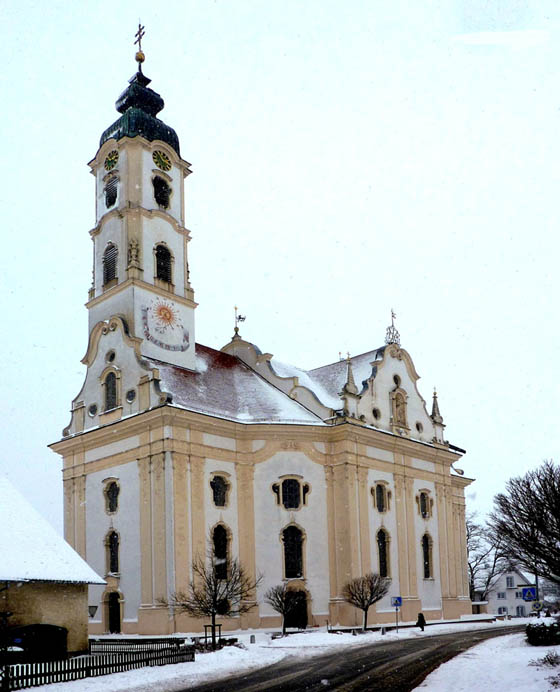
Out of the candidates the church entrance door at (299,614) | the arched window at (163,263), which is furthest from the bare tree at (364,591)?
the arched window at (163,263)

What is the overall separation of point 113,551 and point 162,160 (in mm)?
22620

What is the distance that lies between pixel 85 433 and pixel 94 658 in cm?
2322

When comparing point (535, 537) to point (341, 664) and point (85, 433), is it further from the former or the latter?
point (85, 433)

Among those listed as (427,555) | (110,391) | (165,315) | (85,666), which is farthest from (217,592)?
(427,555)

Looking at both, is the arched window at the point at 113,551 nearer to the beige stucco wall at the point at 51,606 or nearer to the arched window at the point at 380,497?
the beige stucco wall at the point at 51,606

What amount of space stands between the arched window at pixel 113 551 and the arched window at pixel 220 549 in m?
5.17

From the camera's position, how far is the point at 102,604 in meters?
42.6

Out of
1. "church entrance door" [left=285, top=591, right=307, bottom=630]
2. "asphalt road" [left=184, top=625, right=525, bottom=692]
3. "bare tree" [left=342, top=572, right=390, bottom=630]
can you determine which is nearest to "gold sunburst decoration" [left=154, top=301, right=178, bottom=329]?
"church entrance door" [left=285, top=591, right=307, bottom=630]

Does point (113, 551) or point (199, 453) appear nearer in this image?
point (199, 453)

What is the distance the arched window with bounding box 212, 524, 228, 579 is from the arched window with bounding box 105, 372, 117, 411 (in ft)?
28.8

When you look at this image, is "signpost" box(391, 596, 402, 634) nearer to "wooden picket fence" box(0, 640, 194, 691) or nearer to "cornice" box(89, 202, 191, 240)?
"wooden picket fence" box(0, 640, 194, 691)

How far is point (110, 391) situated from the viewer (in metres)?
46.1

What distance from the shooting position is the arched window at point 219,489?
142ft

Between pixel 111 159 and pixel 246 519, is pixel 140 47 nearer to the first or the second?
pixel 111 159
